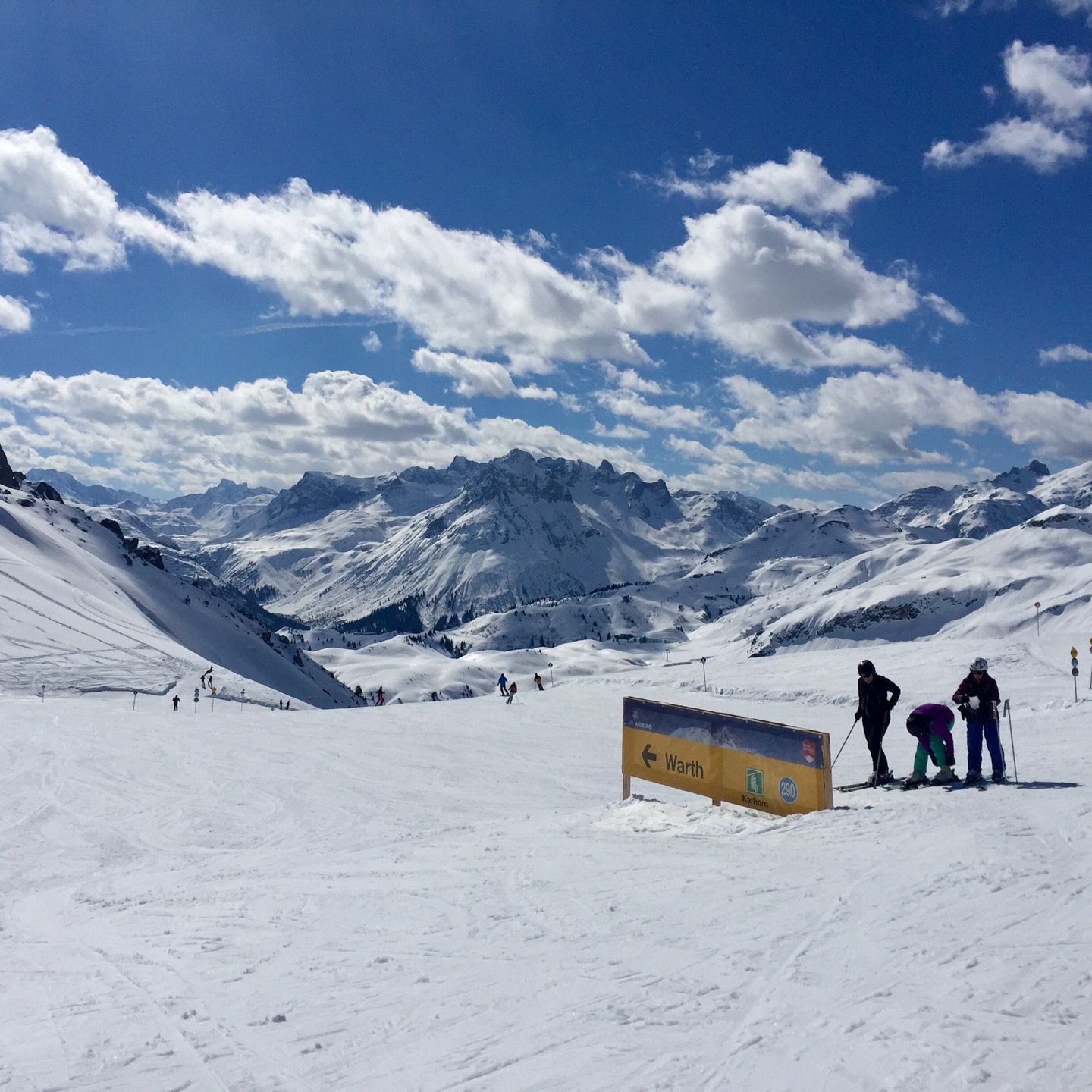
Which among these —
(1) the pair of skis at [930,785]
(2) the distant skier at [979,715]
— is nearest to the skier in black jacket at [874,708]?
(1) the pair of skis at [930,785]

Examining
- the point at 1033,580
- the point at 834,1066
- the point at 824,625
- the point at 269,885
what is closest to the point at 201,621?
the point at 269,885

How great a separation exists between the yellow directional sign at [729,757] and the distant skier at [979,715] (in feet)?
8.56

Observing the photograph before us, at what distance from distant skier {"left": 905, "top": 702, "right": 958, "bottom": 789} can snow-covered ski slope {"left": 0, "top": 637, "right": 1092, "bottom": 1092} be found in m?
1.00

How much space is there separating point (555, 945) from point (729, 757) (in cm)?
764

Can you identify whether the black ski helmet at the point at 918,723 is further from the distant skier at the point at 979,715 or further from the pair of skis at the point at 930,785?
the pair of skis at the point at 930,785

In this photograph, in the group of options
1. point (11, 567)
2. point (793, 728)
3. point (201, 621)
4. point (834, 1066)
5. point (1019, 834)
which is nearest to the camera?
point (834, 1066)

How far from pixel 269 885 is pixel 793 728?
882 cm

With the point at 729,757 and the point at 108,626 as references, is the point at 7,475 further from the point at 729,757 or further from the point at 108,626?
the point at 729,757

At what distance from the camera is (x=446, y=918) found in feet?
28.3

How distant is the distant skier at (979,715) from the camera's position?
13234mm

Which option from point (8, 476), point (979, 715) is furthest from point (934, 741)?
point (8, 476)

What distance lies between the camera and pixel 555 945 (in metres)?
7.52

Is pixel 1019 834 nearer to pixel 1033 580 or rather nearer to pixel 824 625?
pixel 1033 580

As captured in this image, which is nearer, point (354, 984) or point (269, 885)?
point (354, 984)
